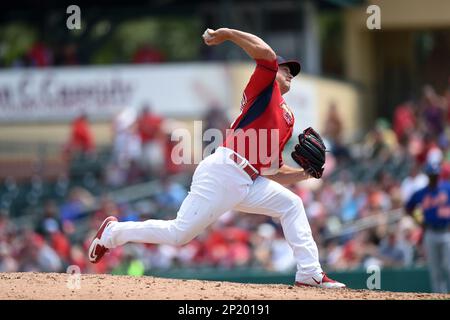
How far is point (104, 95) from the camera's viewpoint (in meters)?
21.2

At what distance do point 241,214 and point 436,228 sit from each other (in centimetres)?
400

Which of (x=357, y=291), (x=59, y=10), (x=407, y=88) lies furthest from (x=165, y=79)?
(x=357, y=291)

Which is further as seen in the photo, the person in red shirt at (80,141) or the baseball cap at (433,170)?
the person in red shirt at (80,141)

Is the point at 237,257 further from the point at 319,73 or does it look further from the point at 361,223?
the point at 319,73

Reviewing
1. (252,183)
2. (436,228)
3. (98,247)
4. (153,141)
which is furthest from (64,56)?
(252,183)

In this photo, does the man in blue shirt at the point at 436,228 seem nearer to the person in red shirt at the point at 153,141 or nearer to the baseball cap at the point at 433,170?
the baseball cap at the point at 433,170

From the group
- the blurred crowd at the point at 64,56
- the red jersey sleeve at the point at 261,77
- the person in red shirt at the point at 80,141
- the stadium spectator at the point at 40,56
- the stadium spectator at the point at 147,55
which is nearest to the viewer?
the red jersey sleeve at the point at 261,77

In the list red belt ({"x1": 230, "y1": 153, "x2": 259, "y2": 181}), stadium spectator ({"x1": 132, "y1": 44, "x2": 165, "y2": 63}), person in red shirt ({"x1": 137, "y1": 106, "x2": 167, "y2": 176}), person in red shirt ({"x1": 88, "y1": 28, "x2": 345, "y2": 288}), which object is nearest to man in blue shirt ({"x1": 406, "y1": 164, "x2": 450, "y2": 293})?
person in red shirt ({"x1": 88, "y1": 28, "x2": 345, "y2": 288})

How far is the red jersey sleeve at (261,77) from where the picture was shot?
7.78m

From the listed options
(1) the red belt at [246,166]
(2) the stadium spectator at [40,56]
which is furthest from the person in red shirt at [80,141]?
(1) the red belt at [246,166]

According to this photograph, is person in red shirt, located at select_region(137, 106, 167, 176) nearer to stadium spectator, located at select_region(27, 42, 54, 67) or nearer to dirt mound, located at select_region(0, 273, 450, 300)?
stadium spectator, located at select_region(27, 42, 54, 67)

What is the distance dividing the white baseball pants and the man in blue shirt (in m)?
5.33

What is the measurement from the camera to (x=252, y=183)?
802cm

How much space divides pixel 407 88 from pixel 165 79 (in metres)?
9.51
